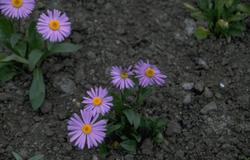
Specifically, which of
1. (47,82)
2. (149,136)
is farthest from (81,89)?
(149,136)

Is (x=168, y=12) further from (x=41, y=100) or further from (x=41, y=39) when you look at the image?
(x=41, y=100)

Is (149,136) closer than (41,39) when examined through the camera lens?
Yes

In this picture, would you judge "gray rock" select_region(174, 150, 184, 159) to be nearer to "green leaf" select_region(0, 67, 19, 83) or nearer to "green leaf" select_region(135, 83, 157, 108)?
"green leaf" select_region(135, 83, 157, 108)

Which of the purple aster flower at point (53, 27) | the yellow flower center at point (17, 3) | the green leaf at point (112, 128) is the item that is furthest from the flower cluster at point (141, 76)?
the yellow flower center at point (17, 3)

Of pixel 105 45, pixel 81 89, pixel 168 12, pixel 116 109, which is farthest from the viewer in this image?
pixel 168 12

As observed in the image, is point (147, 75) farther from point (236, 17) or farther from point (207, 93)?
point (236, 17)

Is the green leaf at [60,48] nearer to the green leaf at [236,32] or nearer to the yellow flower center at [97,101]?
the yellow flower center at [97,101]
